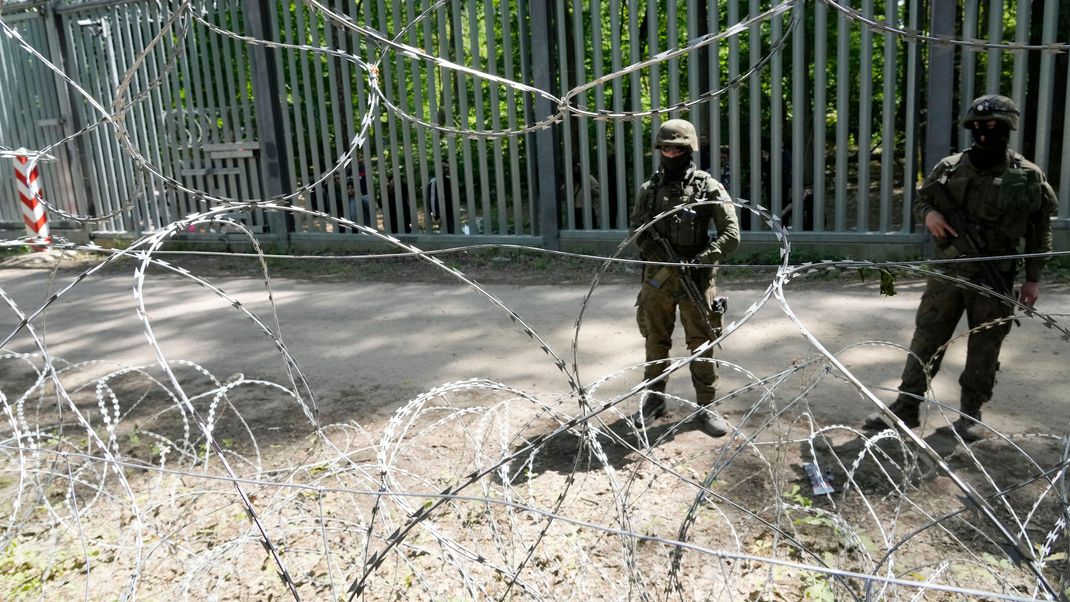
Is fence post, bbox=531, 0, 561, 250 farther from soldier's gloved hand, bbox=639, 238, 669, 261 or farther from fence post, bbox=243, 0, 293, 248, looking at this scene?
soldier's gloved hand, bbox=639, 238, 669, 261

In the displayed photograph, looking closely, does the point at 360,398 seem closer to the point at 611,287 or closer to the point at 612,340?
the point at 612,340

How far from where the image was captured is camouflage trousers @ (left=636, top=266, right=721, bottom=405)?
4.12 m

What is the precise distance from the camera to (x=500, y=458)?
9.75 feet

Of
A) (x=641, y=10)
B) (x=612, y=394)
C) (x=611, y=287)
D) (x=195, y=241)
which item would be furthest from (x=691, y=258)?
(x=195, y=241)

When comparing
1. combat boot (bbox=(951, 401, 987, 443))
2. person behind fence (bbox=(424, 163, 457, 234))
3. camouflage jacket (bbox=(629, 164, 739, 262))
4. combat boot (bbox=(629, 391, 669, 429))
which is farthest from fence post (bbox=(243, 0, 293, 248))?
combat boot (bbox=(951, 401, 987, 443))

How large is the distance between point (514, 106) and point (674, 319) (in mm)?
5398

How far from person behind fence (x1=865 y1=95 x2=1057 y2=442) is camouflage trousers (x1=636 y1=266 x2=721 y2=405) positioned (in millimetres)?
950

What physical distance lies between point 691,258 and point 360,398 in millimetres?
2153

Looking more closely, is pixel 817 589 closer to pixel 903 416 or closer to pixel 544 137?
pixel 903 416

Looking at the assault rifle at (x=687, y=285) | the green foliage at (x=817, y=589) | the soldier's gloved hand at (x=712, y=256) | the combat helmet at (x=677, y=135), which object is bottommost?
the green foliage at (x=817, y=589)

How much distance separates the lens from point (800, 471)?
3764 millimetres

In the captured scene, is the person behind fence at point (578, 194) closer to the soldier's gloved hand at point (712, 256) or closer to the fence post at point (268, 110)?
the fence post at point (268, 110)

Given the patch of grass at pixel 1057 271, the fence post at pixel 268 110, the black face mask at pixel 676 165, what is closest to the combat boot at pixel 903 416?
the black face mask at pixel 676 165

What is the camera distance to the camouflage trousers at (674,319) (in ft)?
13.5
